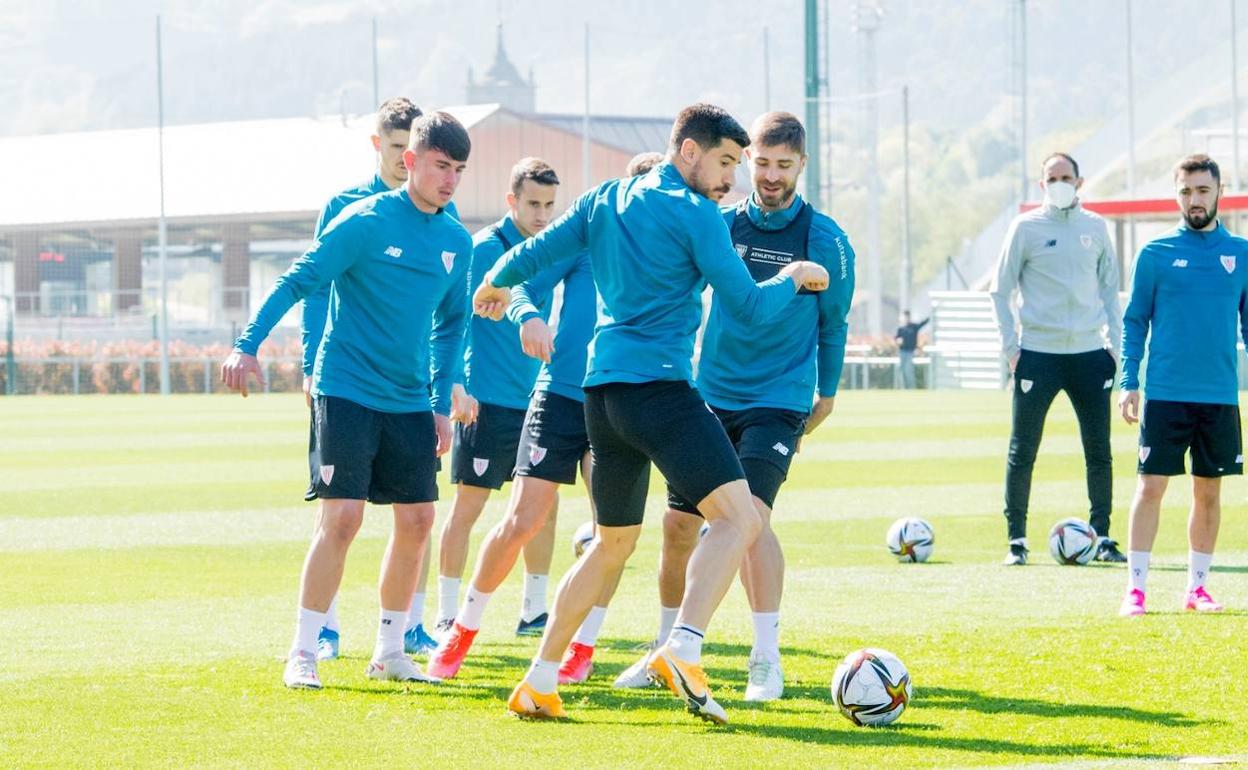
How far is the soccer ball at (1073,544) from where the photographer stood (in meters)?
12.3

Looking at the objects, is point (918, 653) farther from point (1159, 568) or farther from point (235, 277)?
point (235, 277)

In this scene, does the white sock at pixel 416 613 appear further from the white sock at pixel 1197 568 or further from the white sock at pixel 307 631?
the white sock at pixel 1197 568

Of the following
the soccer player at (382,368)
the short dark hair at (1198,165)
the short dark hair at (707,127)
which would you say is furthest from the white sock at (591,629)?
the short dark hair at (1198,165)

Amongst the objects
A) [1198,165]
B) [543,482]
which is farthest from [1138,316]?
[543,482]

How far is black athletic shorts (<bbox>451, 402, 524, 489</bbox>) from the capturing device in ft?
30.7

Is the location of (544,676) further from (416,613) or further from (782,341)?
(416,613)

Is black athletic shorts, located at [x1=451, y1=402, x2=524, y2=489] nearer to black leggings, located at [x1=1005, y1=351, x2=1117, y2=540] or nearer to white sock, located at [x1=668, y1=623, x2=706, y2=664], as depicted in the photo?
white sock, located at [x1=668, y1=623, x2=706, y2=664]

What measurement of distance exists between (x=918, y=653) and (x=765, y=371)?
1510mm

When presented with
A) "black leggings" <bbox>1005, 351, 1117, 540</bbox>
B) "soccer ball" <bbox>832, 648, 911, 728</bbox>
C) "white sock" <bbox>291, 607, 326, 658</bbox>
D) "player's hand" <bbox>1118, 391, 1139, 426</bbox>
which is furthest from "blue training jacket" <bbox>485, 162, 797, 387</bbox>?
"black leggings" <bbox>1005, 351, 1117, 540</bbox>

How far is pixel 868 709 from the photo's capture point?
7.10m

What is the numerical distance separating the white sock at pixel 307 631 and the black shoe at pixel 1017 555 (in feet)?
18.7

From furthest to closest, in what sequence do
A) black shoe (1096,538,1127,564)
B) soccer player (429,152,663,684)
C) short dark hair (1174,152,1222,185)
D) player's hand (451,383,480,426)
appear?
black shoe (1096,538,1127,564) → short dark hair (1174,152,1222,185) → player's hand (451,383,480,426) → soccer player (429,152,663,684)

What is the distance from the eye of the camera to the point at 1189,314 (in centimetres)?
1025

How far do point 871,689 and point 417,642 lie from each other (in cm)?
263
